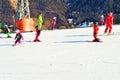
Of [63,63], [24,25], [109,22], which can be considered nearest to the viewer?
[63,63]

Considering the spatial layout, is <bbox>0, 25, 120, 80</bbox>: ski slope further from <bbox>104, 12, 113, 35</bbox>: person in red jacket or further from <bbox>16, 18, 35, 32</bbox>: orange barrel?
<bbox>16, 18, 35, 32</bbox>: orange barrel

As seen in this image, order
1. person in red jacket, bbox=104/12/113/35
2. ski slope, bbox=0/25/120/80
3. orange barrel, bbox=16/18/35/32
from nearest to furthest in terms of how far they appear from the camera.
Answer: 1. ski slope, bbox=0/25/120/80
2. person in red jacket, bbox=104/12/113/35
3. orange barrel, bbox=16/18/35/32

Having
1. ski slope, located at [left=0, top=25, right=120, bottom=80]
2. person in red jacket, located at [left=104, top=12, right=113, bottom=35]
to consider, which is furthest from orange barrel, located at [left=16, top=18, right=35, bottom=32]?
ski slope, located at [left=0, top=25, right=120, bottom=80]

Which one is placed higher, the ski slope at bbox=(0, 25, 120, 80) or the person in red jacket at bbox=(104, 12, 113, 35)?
the person in red jacket at bbox=(104, 12, 113, 35)

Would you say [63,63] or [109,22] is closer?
[63,63]

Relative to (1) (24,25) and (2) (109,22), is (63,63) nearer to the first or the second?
(2) (109,22)

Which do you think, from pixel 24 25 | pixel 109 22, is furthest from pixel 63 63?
pixel 24 25

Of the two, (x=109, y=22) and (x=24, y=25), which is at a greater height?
(x=109, y=22)

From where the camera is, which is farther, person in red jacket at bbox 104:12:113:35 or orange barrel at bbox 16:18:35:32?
orange barrel at bbox 16:18:35:32

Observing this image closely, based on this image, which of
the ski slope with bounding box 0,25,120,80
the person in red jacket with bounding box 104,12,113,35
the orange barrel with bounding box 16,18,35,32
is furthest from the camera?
the orange barrel with bounding box 16,18,35,32

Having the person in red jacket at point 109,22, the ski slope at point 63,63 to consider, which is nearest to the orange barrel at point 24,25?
the person in red jacket at point 109,22

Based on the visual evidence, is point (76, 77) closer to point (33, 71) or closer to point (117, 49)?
point (33, 71)

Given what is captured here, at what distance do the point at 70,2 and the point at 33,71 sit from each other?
185 feet

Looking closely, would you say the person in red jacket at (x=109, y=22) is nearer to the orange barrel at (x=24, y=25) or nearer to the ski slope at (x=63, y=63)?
the ski slope at (x=63, y=63)
